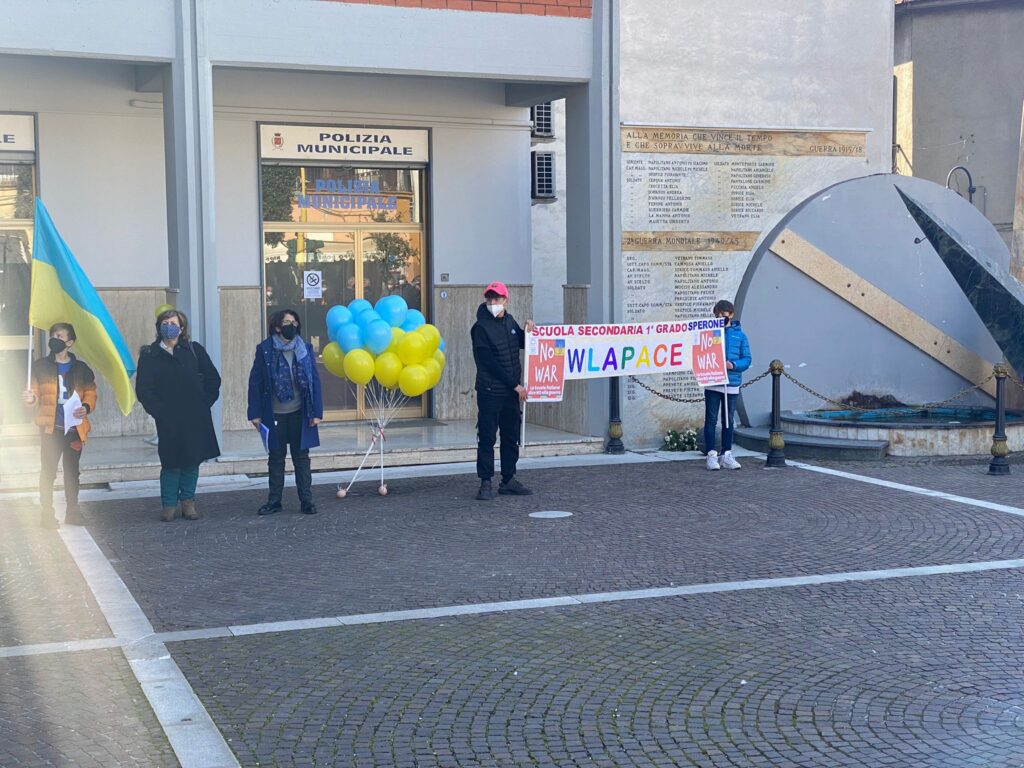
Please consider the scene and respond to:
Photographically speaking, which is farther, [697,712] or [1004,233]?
[1004,233]

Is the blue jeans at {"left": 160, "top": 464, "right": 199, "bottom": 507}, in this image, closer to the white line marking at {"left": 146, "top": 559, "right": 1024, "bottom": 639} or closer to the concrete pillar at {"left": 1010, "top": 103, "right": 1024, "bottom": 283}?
the white line marking at {"left": 146, "top": 559, "right": 1024, "bottom": 639}

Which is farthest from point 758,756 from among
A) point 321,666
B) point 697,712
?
point 321,666

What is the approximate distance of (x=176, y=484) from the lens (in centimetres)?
1095

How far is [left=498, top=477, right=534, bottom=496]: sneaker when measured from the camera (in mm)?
12180

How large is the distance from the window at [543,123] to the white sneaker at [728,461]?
756 cm

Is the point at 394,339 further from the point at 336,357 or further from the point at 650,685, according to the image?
the point at 650,685

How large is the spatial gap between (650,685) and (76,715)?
275 centimetres

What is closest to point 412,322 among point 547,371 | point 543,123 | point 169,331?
point 547,371

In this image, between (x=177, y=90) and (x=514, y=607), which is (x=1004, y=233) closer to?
(x=177, y=90)

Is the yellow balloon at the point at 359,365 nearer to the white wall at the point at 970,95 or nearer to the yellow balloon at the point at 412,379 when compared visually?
the yellow balloon at the point at 412,379

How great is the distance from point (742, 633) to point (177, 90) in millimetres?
8522

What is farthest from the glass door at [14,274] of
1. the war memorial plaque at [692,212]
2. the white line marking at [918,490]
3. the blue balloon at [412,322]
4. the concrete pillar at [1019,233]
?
the concrete pillar at [1019,233]

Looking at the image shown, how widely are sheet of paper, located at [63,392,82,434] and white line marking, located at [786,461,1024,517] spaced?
7341 mm

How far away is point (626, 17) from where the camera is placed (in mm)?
15016
